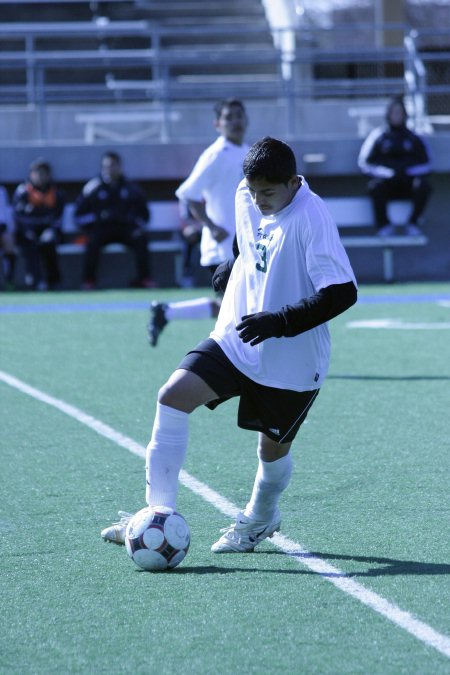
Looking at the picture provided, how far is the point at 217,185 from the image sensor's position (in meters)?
10.1

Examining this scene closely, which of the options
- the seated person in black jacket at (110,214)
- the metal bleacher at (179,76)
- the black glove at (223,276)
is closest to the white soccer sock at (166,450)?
the black glove at (223,276)

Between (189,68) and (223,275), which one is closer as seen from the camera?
(223,275)

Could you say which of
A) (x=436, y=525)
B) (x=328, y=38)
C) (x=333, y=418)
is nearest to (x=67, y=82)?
(x=328, y=38)

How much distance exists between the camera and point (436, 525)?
5.33 m

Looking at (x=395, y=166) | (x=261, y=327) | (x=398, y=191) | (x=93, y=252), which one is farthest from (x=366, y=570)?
(x=398, y=191)

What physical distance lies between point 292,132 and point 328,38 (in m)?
14.3

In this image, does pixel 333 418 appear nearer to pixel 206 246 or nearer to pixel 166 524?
pixel 206 246

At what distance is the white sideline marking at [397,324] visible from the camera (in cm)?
1262

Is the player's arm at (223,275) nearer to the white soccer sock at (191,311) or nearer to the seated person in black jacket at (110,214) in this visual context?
the white soccer sock at (191,311)

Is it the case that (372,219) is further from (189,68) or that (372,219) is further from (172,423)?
(172,423)

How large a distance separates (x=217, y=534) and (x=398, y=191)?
13.4 m

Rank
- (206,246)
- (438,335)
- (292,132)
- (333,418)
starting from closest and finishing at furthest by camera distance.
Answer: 1. (333,418)
2. (206,246)
3. (438,335)
4. (292,132)

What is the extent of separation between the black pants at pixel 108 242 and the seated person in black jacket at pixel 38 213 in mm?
458

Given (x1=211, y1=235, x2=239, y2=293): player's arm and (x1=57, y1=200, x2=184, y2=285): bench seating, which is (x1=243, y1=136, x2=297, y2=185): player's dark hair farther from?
(x1=57, y1=200, x2=184, y2=285): bench seating
